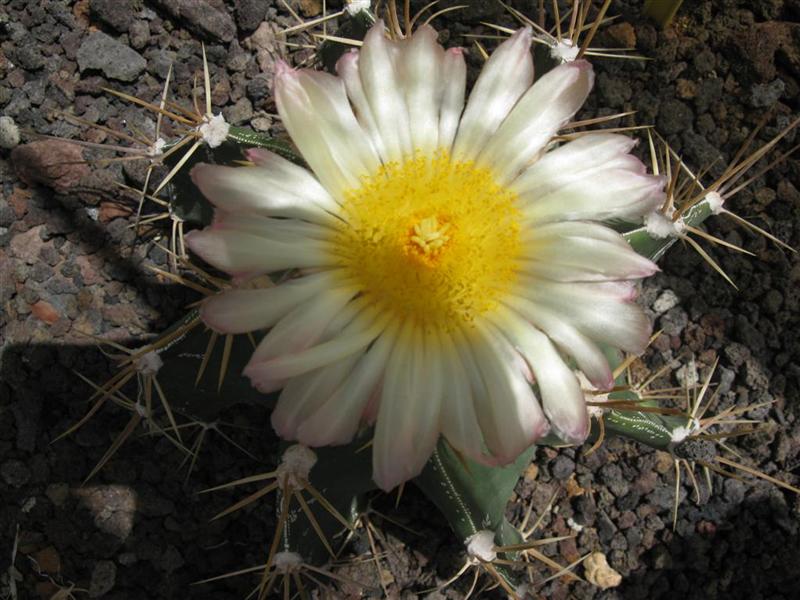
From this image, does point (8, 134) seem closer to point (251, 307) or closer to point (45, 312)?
point (45, 312)

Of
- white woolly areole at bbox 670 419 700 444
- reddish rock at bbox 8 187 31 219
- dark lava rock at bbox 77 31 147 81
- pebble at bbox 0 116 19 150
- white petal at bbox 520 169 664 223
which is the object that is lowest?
reddish rock at bbox 8 187 31 219

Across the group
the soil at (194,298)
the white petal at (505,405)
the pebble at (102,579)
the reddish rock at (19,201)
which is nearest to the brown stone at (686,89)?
the soil at (194,298)

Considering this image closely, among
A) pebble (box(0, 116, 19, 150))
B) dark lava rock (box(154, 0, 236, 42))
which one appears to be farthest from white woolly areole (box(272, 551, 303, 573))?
dark lava rock (box(154, 0, 236, 42))

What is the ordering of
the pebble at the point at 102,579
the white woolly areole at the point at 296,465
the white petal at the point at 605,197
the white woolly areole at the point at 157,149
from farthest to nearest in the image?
the pebble at the point at 102,579
the white woolly areole at the point at 157,149
the white woolly areole at the point at 296,465
the white petal at the point at 605,197

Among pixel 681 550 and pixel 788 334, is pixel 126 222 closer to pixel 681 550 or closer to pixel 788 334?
pixel 681 550

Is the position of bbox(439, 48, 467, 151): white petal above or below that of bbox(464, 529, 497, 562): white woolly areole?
above

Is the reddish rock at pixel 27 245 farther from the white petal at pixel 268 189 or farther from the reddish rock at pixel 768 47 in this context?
the reddish rock at pixel 768 47

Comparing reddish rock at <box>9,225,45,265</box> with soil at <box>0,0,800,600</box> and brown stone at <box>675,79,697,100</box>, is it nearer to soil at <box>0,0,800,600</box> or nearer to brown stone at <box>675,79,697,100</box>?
soil at <box>0,0,800,600</box>
